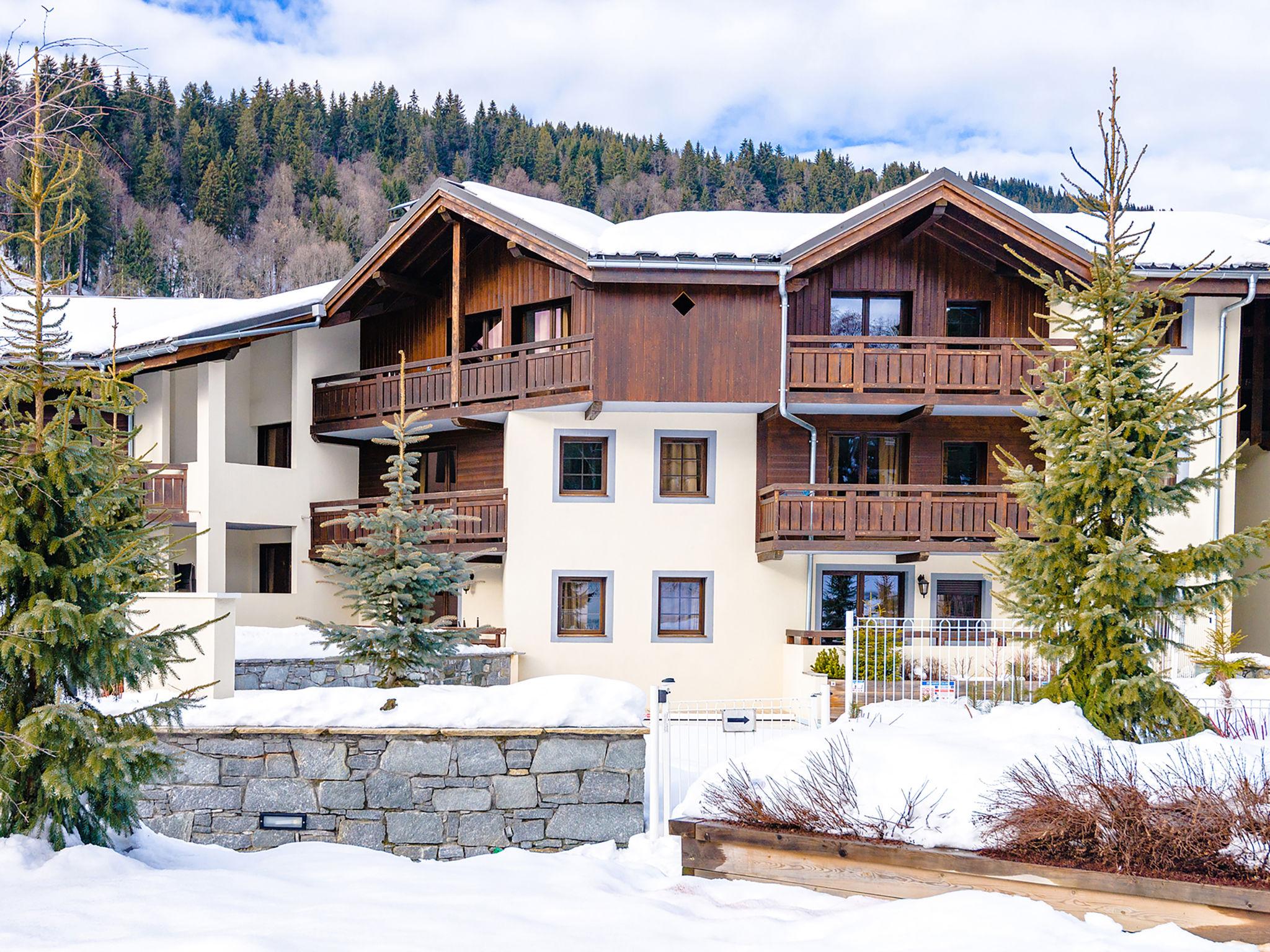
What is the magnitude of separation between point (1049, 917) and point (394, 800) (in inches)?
287

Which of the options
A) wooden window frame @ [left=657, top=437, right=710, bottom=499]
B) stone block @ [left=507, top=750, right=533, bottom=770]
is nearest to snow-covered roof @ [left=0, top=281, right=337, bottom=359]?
wooden window frame @ [left=657, top=437, right=710, bottom=499]

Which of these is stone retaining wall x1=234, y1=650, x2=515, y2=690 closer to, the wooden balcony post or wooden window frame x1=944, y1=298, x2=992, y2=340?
the wooden balcony post

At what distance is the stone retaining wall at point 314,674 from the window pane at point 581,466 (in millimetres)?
3739

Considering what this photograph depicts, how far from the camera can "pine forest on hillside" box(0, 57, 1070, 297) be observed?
187 ft

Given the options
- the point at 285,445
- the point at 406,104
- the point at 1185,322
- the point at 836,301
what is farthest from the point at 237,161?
the point at 1185,322

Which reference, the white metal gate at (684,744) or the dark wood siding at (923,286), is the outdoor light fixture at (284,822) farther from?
the dark wood siding at (923,286)

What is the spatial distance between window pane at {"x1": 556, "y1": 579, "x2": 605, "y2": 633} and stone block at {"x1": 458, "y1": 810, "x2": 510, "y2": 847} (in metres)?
8.87

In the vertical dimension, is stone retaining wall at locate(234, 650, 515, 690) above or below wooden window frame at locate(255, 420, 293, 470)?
below

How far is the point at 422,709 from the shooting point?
12.2 m

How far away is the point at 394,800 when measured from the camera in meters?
11.9

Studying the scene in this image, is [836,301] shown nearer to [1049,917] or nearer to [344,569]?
[344,569]

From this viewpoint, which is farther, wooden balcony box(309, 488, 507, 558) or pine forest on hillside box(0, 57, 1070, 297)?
pine forest on hillside box(0, 57, 1070, 297)

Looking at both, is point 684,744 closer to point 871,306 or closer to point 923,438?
point 923,438

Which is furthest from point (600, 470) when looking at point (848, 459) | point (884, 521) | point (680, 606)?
point (884, 521)
